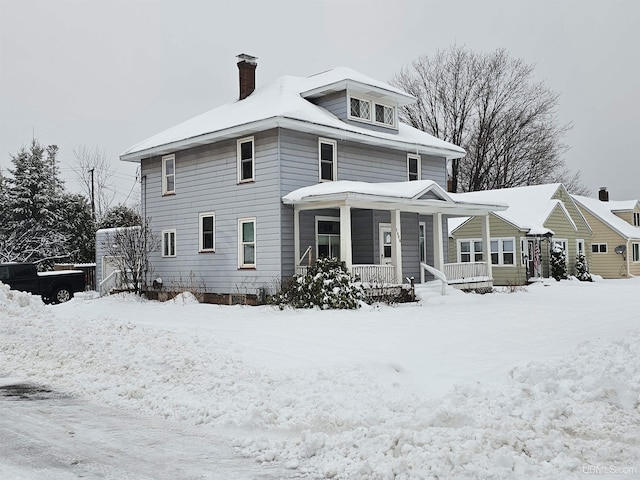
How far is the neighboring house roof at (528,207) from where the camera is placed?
30.3m

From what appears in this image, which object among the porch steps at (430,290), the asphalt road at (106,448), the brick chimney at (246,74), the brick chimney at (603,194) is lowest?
the asphalt road at (106,448)

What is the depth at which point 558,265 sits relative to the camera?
102ft

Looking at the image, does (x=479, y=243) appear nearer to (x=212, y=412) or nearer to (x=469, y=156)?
(x=469, y=156)

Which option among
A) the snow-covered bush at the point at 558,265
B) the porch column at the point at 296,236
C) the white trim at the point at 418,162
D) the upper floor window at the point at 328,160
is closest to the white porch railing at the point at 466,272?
the white trim at the point at 418,162

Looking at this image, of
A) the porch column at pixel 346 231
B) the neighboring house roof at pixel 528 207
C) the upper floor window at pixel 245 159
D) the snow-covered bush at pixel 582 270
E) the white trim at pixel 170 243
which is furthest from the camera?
the snow-covered bush at pixel 582 270

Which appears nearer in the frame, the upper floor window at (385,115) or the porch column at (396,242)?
the porch column at (396,242)

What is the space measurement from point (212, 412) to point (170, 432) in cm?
67

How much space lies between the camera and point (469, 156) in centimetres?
4522

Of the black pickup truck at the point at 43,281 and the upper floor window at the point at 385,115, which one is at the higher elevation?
the upper floor window at the point at 385,115

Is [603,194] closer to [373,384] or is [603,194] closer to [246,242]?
[246,242]

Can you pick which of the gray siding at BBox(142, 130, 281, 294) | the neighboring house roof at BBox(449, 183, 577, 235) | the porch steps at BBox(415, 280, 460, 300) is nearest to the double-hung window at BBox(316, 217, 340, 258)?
the gray siding at BBox(142, 130, 281, 294)

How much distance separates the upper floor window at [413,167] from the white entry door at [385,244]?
116 inches

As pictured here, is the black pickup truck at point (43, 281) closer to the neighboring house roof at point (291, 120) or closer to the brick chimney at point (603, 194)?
the neighboring house roof at point (291, 120)

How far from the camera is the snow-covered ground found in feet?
17.6
